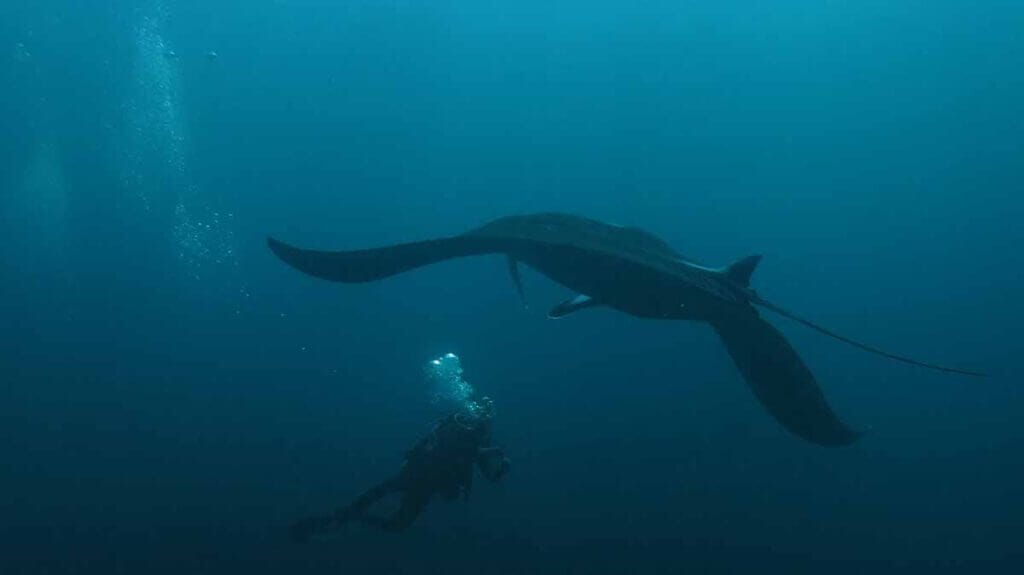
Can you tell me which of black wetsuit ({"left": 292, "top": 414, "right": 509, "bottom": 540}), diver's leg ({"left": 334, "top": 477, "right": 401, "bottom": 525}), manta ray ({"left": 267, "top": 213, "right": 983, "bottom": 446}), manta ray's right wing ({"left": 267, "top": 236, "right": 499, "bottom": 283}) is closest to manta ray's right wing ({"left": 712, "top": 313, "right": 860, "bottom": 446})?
manta ray ({"left": 267, "top": 213, "right": 983, "bottom": 446})

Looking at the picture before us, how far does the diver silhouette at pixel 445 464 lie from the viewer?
27.5 ft

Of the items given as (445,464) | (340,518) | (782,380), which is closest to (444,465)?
(445,464)

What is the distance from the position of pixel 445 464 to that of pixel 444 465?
19mm

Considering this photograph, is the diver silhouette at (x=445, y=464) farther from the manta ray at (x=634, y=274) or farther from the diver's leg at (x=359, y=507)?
the manta ray at (x=634, y=274)

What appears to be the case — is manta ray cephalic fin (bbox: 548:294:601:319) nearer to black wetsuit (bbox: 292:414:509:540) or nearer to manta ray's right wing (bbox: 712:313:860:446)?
manta ray's right wing (bbox: 712:313:860:446)

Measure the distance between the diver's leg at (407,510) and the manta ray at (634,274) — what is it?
421 cm

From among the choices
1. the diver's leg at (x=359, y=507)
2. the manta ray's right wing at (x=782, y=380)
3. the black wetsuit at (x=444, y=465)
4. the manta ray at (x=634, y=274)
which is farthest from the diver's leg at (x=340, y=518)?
the manta ray's right wing at (x=782, y=380)

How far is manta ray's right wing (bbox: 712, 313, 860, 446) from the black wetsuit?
149 inches

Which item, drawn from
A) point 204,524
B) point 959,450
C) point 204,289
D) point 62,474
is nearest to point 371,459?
point 204,524

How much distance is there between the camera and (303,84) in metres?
51.8

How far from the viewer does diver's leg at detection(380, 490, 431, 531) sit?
28.1 feet

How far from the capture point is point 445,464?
8422 millimetres

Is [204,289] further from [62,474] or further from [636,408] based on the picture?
[636,408]

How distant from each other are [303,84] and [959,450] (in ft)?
169
